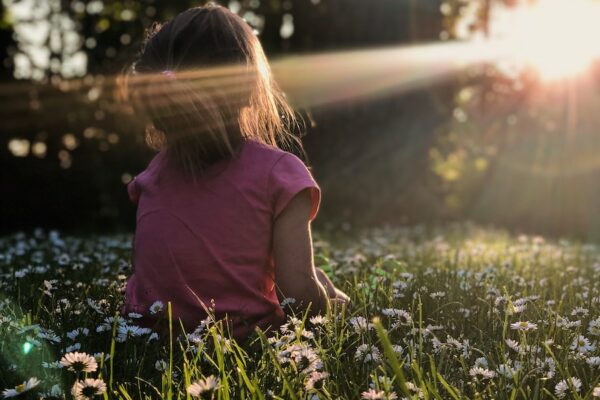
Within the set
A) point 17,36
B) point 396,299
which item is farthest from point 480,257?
point 17,36

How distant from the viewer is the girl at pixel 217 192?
94.3 inches

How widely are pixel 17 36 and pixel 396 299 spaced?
35.5ft

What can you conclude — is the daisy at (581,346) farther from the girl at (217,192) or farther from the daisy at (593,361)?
the girl at (217,192)

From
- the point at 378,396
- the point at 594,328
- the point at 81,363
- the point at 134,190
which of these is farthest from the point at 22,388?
the point at 594,328

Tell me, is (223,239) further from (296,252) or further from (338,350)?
(338,350)

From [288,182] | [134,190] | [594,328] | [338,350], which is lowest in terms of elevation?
[594,328]

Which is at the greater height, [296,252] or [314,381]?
[296,252]

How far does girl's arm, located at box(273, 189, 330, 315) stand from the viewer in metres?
2.45

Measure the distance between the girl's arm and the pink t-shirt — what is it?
4 cm

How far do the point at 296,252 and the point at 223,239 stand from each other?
0.97 feet

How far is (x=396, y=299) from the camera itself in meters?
2.91

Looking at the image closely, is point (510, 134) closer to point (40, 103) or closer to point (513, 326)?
point (40, 103)

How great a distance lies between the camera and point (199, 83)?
2381mm

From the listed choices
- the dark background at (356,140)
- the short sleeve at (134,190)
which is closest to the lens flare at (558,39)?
the dark background at (356,140)
